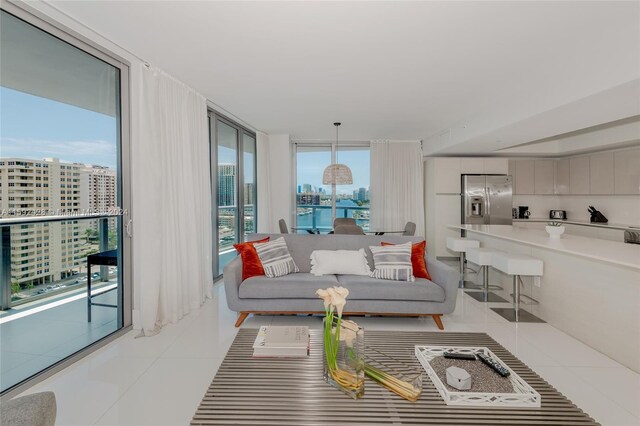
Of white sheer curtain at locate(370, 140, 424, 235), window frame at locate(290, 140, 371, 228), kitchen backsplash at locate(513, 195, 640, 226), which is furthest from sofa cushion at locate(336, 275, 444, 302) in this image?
kitchen backsplash at locate(513, 195, 640, 226)

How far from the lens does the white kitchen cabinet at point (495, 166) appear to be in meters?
6.47

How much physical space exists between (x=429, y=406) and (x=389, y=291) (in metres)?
1.81

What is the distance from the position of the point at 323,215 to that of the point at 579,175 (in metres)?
5.15

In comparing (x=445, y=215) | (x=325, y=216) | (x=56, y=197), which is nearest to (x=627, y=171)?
(x=445, y=215)

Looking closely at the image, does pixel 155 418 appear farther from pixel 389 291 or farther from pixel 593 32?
pixel 593 32

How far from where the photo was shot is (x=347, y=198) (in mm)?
7430

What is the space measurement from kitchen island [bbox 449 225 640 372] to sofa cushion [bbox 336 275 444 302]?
1184mm

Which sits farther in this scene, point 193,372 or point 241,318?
point 241,318

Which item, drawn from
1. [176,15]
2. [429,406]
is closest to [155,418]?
[429,406]

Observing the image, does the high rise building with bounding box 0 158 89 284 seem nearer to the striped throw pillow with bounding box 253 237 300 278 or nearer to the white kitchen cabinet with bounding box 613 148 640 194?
the striped throw pillow with bounding box 253 237 300 278

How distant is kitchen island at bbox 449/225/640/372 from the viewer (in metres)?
2.44

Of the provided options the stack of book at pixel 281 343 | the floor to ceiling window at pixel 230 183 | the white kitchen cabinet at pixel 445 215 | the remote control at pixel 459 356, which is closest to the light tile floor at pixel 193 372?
the stack of book at pixel 281 343

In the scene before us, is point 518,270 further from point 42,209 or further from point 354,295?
point 42,209

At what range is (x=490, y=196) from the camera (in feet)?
20.9
